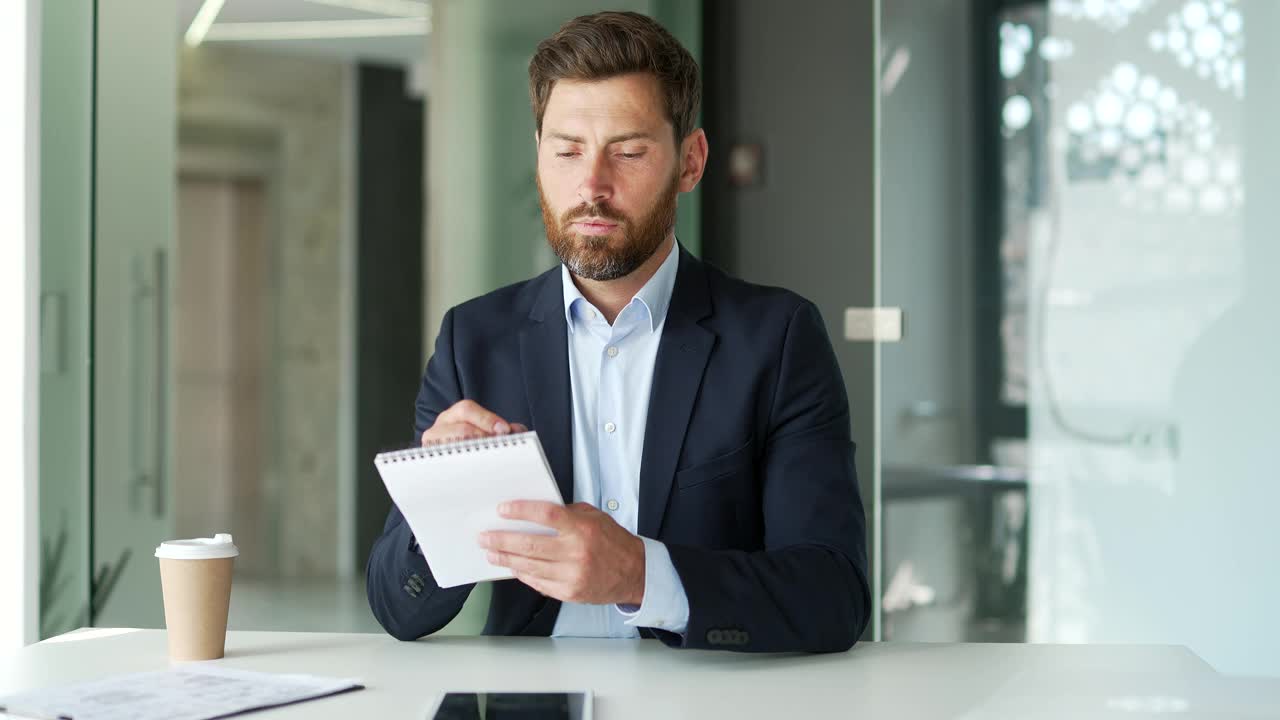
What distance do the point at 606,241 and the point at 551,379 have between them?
21cm

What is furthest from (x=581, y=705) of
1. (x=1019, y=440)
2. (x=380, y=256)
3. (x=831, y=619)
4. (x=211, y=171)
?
(x=211, y=171)

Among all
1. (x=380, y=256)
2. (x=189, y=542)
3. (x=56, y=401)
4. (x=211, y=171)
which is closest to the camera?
(x=189, y=542)

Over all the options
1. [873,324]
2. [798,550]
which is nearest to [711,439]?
[798,550]

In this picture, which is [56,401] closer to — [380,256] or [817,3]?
[817,3]

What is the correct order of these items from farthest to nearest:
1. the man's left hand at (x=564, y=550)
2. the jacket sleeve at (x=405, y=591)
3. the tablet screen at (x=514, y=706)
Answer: the jacket sleeve at (x=405, y=591)
the man's left hand at (x=564, y=550)
the tablet screen at (x=514, y=706)

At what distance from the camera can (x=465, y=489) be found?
1254 millimetres

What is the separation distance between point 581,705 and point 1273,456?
2.42 meters

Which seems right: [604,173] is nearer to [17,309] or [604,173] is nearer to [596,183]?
[596,183]

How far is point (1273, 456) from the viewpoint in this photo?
3002 mm

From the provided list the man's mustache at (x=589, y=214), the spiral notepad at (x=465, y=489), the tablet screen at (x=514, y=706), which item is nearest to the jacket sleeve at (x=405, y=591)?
the spiral notepad at (x=465, y=489)

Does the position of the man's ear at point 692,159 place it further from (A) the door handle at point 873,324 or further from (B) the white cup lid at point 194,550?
(A) the door handle at point 873,324

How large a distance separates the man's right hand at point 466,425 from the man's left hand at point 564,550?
129 millimetres

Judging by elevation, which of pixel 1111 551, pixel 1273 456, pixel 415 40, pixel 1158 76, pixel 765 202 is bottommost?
pixel 1111 551

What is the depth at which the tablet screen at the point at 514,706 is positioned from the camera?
1124 mm
